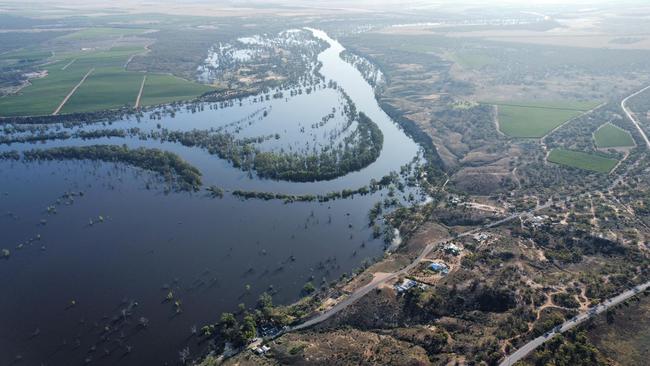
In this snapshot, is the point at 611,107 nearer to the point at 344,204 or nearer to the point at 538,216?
the point at 538,216

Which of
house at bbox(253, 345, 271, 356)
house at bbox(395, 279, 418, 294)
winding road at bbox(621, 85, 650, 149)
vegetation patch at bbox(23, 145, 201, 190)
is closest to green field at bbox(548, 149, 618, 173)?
winding road at bbox(621, 85, 650, 149)

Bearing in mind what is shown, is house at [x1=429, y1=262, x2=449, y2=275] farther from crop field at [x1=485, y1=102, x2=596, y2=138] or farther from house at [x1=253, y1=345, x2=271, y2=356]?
crop field at [x1=485, y1=102, x2=596, y2=138]

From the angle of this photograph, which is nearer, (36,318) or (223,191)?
(36,318)

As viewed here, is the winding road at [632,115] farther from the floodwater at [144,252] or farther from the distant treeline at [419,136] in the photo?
the floodwater at [144,252]

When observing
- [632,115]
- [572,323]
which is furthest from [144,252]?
[632,115]

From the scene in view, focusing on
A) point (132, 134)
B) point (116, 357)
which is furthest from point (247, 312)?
point (132, 134)

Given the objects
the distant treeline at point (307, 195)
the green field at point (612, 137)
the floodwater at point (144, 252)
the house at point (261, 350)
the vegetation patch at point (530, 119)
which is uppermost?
the vegetation patch at point (530, 119)

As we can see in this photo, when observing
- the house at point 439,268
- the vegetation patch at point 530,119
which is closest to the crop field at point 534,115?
the vegetation patch at point 530,119
